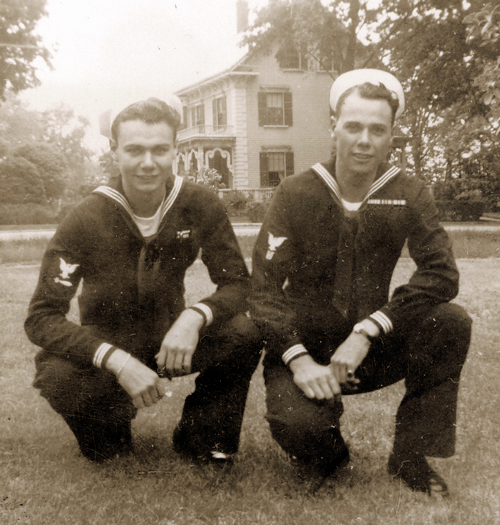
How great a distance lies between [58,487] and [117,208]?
111 centimetres

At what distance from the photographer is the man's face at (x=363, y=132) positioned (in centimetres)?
233

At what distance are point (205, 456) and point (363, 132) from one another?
1.47m

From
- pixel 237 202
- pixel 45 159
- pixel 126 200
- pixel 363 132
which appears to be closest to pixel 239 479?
pixel 126 200

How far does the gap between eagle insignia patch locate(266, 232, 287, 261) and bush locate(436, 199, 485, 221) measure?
785 centimetres

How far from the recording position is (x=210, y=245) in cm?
254

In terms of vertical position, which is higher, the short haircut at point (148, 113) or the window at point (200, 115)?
the window at point (200, 115)

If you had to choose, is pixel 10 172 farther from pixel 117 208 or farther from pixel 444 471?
pixel 444 471

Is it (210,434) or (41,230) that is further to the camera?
(41,230)

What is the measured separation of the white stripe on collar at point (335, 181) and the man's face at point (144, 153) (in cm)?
62

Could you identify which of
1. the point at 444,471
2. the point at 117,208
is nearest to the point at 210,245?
the point at 117,208

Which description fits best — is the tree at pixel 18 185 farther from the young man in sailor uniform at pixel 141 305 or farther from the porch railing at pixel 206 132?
the young man in sailor uniform at pixel 141 305

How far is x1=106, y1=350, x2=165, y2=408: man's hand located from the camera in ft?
7.09

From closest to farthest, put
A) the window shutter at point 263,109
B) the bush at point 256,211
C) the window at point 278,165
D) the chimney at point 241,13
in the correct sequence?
A: the chimney at point 241,13
the window at point 278,165
the bush at point 256,211
the window shutter at point 263,109

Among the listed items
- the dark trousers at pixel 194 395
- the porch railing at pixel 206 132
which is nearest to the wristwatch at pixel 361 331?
the dark trousers at pixel 194 395
